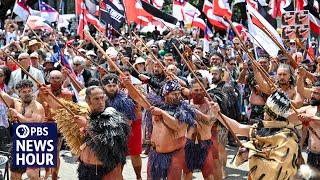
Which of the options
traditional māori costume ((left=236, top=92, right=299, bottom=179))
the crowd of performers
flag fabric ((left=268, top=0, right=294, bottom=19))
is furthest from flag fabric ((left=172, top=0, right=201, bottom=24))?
traditional māori costume ((left=236, top=92, right=299, bottom=179))

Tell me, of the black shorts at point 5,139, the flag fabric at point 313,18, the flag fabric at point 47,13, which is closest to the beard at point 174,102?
the black shorts at point 5,139

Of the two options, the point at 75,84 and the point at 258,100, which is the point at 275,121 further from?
the point at 258,100

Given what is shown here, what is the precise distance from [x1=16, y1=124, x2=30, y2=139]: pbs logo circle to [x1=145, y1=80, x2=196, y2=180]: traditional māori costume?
1.75 metres

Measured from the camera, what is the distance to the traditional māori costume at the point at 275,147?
6.60 m

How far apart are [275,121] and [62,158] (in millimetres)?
6644

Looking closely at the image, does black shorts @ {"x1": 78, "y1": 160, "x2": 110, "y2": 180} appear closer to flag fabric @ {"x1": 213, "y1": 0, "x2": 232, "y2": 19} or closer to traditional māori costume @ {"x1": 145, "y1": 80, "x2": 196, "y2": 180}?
traditional māori costume @ {"x1": 145, "y1": 80, "x2": 196, "y2": 180}

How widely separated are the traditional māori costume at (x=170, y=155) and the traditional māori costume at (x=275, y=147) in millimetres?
1759

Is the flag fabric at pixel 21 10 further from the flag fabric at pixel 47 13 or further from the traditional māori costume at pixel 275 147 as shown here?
the traditional māori costume at pixel 275 147

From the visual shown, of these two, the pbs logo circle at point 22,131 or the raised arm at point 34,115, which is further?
the raised arm at point 34,115

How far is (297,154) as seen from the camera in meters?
6.71

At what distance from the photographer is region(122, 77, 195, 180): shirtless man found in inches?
330

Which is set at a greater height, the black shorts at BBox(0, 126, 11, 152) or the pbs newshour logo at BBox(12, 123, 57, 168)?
the pbs newshour logo at BBox(12, 123, 57, 168)

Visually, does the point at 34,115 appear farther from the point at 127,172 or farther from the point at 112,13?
the point at 112,13

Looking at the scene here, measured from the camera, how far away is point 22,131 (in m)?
7.53
